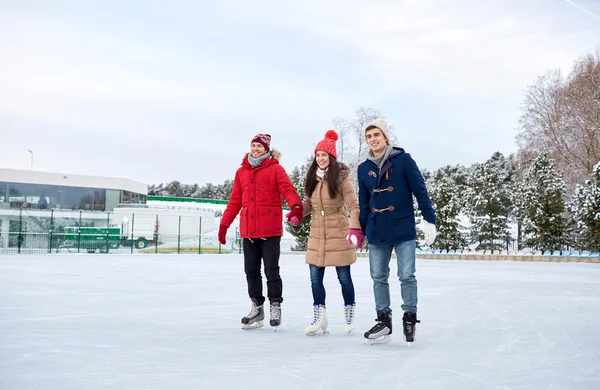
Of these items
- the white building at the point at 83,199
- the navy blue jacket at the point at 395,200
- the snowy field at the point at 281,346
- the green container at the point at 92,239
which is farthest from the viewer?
the white building at the point at 83,199

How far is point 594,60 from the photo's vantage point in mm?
32406

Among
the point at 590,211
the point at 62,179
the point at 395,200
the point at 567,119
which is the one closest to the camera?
the point at 395,200

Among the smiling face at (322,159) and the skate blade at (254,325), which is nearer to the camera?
the smiling face at (322,159)

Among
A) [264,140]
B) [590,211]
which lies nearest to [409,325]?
[264,140]

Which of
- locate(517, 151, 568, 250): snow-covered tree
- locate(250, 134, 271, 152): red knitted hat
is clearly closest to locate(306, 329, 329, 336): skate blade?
locate(250, 134, 271, 152): red knitted hat

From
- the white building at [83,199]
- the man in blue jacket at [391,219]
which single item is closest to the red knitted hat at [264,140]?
the man in blue jacket at [391,219]

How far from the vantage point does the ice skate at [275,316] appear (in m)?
4.95

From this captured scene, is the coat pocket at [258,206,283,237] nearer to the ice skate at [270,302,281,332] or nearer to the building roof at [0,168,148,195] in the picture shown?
the ice skate at [270,302,281,332]

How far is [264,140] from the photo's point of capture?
5.16m

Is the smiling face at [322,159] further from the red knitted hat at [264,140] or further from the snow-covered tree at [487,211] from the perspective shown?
the snow-covered tree at [487,211]

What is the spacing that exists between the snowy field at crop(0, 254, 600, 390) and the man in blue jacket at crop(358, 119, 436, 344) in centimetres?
23

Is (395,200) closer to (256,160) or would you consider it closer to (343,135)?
(256,160)

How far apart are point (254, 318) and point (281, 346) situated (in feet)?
2.96

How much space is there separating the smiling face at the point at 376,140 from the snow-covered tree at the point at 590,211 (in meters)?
23.8
